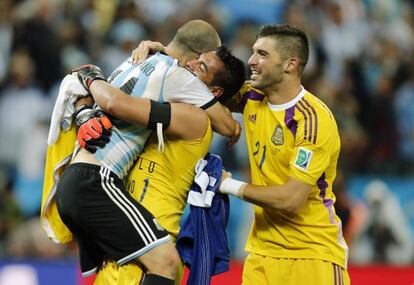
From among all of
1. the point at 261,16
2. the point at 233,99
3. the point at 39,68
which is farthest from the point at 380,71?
the point at 233,99

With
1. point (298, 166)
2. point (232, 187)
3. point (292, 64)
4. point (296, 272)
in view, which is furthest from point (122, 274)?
point (292, 64)

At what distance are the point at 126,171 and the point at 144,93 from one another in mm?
437

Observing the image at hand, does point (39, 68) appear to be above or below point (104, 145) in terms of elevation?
below

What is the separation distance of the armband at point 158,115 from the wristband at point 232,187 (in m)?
0.51

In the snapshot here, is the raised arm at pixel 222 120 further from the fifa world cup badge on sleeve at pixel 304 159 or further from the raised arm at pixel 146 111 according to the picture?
the fifa world cup badge on sleeve at pixel 304 159

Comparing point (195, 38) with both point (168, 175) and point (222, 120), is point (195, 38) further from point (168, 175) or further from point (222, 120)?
point (168, 175)

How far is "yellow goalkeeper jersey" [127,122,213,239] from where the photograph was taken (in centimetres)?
489

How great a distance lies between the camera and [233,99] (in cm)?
534

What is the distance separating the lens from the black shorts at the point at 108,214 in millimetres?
4727

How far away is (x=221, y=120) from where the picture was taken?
16.3 ft

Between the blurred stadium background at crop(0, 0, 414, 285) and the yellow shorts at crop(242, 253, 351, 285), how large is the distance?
5.90 feet

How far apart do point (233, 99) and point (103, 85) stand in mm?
878

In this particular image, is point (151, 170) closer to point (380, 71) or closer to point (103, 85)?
point (103, 85)

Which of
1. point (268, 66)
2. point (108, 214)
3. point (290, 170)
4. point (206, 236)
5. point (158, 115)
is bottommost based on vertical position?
point (206, 236)
